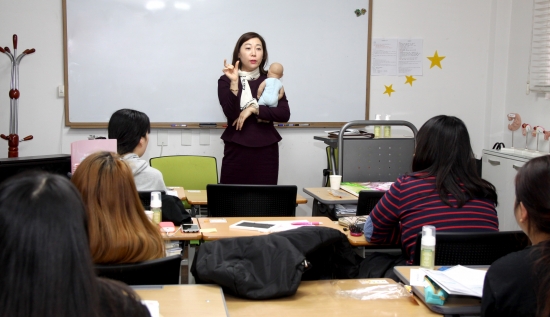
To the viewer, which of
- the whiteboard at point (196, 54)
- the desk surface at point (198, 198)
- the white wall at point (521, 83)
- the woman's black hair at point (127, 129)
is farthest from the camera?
the white wall at point (521, 83)

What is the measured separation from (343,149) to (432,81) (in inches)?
A: 78.2

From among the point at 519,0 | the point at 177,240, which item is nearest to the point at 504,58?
the point at 519,0

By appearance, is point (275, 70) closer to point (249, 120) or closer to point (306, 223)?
point (249, 120)

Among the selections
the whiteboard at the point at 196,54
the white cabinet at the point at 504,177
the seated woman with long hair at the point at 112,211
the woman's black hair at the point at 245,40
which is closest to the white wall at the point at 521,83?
the white cabinet at the point at 504,177

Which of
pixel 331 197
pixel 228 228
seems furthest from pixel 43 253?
pixel 331 197

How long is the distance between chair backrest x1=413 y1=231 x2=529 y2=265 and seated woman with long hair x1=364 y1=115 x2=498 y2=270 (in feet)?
0.59

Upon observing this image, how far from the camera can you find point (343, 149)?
415cm

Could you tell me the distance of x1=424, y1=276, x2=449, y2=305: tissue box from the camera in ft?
6.07

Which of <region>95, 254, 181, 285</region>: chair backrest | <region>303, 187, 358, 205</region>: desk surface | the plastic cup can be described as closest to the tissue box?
<region>95, 254, 181, 285</region>: chair backrest

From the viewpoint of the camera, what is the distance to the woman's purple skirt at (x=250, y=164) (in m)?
4.36

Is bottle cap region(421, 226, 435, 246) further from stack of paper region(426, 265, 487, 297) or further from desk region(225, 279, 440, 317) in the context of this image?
desk region(225, 279, 440, 317)

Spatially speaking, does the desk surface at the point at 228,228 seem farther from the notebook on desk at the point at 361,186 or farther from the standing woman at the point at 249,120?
the standing woman at the point at 249,120

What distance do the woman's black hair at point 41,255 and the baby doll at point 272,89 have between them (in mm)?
3424

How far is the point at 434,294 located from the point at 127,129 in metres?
1.88
